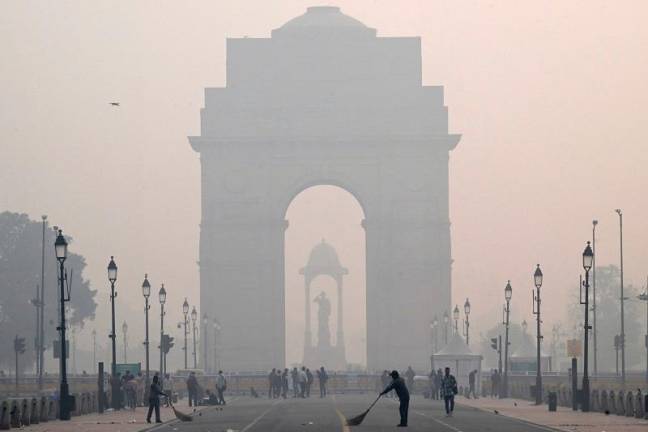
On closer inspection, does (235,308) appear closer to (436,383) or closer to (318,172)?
(318,172)

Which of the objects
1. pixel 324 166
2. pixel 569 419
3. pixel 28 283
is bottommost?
pixel 569 419

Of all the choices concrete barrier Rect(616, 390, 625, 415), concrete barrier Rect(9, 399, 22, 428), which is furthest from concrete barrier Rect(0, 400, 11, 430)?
concrete barrier Rect(616, 390, 625, 415)

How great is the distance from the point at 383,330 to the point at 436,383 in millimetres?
46572

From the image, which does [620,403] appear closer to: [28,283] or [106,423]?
[106,423]

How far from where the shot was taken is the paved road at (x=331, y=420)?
154ft

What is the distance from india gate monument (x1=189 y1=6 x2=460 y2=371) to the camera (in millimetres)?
126625

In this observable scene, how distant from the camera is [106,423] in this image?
53.1m

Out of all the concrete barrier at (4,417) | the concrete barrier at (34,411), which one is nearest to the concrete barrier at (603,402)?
the concrete barrier at (34,411)

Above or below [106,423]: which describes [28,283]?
above

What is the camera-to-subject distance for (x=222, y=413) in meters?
60.9

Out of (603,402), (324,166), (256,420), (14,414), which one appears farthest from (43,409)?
(324,166)

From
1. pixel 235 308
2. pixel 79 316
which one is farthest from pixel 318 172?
pixel 79 316

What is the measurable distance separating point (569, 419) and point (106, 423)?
42.0ft

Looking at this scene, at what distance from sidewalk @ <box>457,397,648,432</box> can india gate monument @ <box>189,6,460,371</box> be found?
2269 inches
